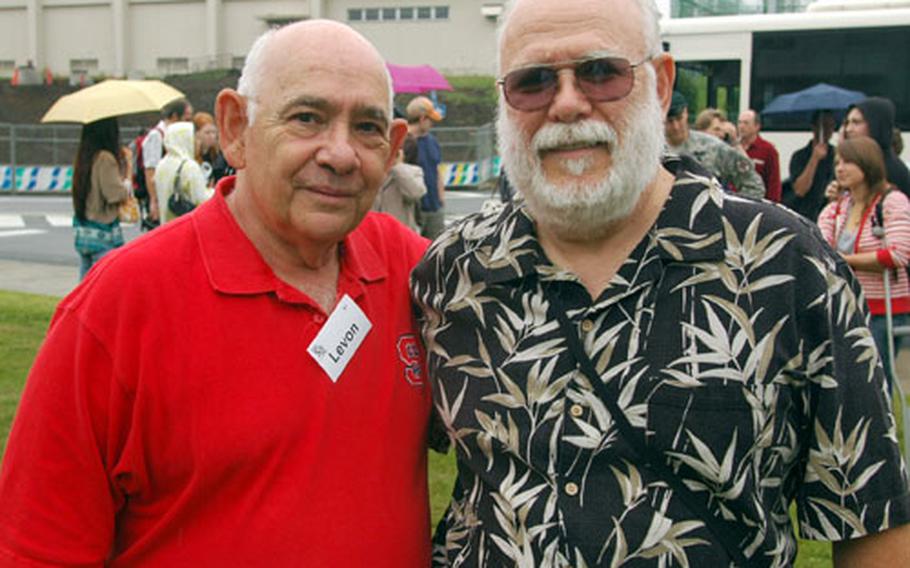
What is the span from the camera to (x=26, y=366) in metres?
7.44

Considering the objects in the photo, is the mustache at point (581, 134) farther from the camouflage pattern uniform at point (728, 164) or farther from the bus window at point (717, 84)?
the bus window at point (717, 84)

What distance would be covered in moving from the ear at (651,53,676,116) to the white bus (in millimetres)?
12181

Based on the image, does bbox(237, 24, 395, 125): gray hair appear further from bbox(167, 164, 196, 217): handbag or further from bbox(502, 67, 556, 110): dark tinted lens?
bbox(167, 164, 196, 217): handbag

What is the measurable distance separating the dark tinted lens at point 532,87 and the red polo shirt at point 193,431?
66 centimetres

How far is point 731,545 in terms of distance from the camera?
1.98 m

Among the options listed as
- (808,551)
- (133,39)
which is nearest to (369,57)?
(808,551)

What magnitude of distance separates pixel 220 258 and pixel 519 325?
67cm

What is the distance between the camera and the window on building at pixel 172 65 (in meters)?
58.7

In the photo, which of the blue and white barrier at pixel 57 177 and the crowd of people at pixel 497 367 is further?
the blue and white barrier at pixel 57 177

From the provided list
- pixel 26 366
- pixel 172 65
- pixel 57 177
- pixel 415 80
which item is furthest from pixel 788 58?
pixel 172 65

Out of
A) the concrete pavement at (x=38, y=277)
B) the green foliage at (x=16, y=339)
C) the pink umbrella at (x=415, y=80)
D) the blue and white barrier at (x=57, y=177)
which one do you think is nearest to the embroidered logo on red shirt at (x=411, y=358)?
the green foliage at (x=16, y=339)

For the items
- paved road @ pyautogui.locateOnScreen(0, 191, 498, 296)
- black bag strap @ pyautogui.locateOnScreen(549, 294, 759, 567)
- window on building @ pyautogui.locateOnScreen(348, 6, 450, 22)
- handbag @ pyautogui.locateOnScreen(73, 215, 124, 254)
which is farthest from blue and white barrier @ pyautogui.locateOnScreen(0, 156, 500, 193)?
window on building @ pyautogui.locateOnScreen(348, 6, 450, 22)

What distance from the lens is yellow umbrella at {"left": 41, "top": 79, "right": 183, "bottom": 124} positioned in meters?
9.34

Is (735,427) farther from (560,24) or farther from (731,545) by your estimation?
(560,24)
